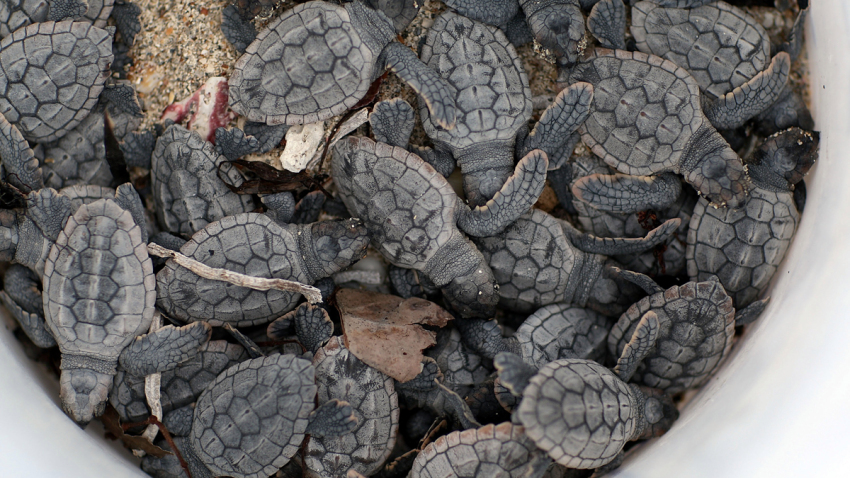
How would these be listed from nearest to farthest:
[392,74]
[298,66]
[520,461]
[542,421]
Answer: [542,421] < [520,461] < [298,66] < [392,74]

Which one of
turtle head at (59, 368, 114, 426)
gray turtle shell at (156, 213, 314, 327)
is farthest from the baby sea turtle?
turtle head at (59, 368, 114, 426)

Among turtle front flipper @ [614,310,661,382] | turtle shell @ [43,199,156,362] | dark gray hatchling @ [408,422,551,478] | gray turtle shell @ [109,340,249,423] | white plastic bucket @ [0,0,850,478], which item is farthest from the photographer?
gray turtle shell @ [109,340,249,423]

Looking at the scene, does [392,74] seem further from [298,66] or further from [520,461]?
[520,461]

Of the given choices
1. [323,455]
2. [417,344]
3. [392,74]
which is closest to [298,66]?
[392,74]

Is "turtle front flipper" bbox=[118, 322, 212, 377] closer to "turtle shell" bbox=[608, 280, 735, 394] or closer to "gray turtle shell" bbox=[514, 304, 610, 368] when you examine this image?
"gray turtle shell" bbox=[514, 304, 610, 368]

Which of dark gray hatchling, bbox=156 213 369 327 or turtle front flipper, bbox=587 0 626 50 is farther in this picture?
turtle front flipper, bbox=587 0 626 50

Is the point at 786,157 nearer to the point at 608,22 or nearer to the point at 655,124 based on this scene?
the point at 655,124
